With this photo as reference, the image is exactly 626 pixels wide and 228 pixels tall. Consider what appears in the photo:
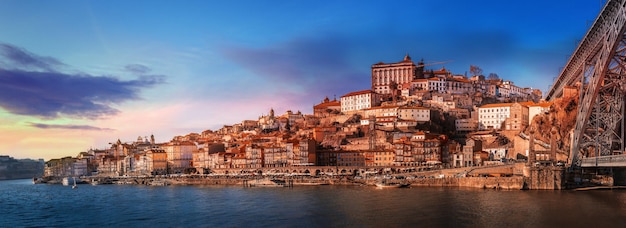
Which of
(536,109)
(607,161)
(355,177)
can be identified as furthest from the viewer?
(536,109)

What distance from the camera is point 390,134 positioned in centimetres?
7462

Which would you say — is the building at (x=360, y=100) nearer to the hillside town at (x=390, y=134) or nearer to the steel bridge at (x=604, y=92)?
the hillside town at (x=390, y=134)

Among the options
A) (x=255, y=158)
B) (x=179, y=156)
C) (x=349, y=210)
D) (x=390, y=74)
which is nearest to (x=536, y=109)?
(x=390, y=74)

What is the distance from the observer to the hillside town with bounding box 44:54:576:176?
65312 mm

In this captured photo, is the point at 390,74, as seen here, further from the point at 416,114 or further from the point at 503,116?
the point at 503,116

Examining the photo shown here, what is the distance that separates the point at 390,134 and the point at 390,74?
91.4 ft

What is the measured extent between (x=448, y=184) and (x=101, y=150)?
102285 millimetres

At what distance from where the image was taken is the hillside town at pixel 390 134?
214 feet

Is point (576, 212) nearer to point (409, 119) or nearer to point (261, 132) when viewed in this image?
point (409, 119)

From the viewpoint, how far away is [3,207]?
5009 cm

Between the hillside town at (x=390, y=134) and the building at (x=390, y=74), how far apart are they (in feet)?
0.61

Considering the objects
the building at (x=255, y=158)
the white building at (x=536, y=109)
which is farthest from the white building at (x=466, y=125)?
the building at (x=255, y=158)

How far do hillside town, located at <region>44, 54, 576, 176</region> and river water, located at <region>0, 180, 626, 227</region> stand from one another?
14146mm

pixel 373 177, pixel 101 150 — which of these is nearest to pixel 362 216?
pixel 373 177
